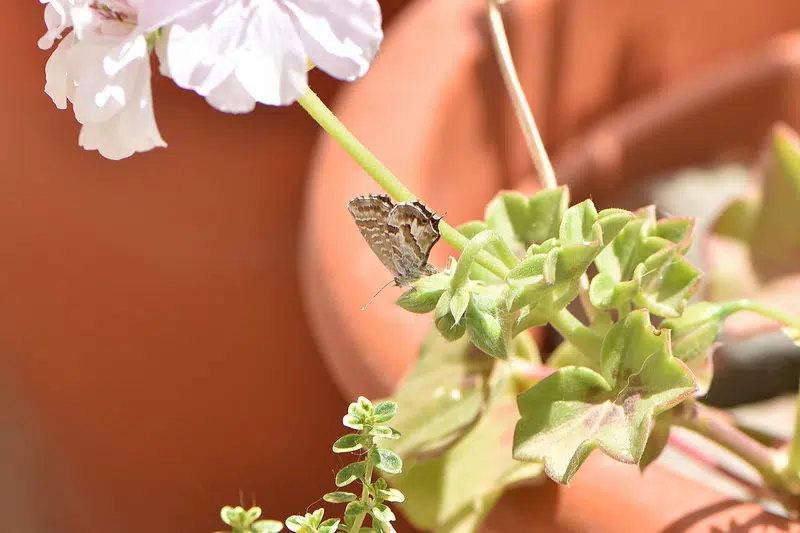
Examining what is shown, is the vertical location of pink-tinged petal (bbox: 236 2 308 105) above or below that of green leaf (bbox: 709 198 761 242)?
above

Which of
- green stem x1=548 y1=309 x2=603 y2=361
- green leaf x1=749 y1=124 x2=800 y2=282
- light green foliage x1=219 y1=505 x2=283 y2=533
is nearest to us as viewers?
light green foliage x1=219 y1=505 x2=283 y2=533

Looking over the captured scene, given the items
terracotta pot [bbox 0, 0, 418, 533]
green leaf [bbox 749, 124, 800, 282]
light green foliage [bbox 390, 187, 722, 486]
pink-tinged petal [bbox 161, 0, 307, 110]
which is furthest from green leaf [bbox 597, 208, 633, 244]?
terracotta pot [bbox 0, 0, 418, 533]

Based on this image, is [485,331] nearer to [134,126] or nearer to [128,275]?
[134,126]

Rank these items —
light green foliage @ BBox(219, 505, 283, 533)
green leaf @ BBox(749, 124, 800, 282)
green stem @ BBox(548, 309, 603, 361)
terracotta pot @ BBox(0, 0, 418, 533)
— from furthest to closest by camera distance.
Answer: terracotta pot @ BBox(0, 0, 418, 533)
green leaf @ BBox(749, 124, 800, 282)
green stem @ BBox(548, 309, 603, 361)
light green foliage @ BBox(219, 505, 283, 533)

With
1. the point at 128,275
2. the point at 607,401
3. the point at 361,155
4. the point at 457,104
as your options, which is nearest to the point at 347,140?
the point at 361,155

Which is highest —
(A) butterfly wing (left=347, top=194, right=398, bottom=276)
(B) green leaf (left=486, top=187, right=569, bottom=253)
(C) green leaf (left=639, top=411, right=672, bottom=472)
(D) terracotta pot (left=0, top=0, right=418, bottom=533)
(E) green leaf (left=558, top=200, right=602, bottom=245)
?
(D) terracotta pot (left=0, top=0, right=418, bottom=533)

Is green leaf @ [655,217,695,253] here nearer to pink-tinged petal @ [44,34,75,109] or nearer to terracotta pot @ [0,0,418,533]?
pink-tinged petal @ [44,34,75,109]

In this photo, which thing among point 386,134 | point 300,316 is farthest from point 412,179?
point 300,316
